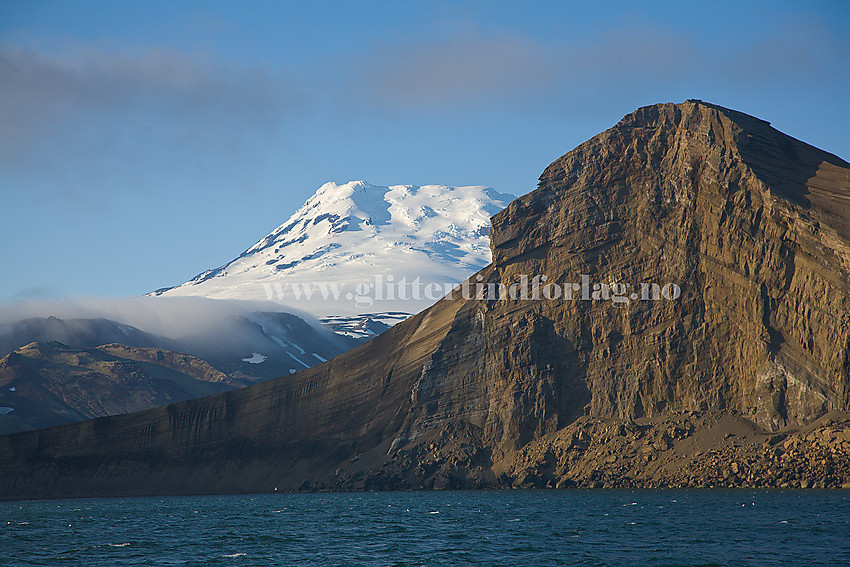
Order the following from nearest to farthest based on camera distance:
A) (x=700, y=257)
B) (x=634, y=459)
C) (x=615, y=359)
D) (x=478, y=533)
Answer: (x=478, y=533)
(x=634, y=459)
(x=700, y=257)
(x=615, y=359)

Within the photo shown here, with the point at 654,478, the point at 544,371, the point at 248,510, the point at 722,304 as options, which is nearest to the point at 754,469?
the point at 654,478

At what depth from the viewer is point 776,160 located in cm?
13350

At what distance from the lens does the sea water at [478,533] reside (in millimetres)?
59031

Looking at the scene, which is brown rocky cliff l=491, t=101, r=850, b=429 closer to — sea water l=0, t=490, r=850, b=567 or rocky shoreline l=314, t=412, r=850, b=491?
rocky shoreline l=314, t=412, r=850, b=491

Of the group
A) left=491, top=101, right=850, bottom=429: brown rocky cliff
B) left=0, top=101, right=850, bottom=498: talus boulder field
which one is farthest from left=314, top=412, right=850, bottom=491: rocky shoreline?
left=491, top=101, right=850, bottom=429: brown rocky cliff

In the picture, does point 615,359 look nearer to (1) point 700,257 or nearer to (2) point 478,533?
(1) point 700,257

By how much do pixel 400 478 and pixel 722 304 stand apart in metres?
51.2

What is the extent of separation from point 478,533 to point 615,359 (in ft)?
222

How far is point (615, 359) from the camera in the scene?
Answer: 13575 centimetres

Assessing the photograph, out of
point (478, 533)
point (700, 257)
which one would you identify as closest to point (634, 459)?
point (700, 257)

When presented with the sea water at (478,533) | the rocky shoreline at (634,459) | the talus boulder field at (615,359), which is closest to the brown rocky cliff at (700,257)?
the talus boulder field at (615,359)

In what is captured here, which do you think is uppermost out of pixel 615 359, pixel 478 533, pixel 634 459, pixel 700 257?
pixel 700 257

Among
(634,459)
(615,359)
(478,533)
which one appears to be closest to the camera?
(478,533)

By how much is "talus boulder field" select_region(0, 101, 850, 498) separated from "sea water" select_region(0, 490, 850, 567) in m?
16.9
